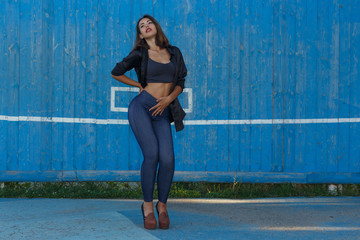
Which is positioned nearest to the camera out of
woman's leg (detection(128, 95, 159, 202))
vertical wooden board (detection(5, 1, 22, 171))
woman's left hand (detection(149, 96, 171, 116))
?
woman's leg (detection(128, 95, 159, 202))

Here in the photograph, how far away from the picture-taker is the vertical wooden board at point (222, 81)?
541 centimetres

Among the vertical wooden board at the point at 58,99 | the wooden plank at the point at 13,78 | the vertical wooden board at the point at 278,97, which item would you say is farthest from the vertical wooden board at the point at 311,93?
the wooden plank at the point at 13,78

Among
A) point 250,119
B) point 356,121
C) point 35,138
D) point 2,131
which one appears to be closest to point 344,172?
point 356,121

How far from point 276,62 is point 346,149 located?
4.55 ft

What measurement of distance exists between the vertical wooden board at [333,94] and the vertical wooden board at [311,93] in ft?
0.53

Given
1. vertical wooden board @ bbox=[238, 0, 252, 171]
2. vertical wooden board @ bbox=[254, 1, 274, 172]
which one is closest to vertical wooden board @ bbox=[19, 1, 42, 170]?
vertical wooden board @ bbox=[238, 0, 252, 171]

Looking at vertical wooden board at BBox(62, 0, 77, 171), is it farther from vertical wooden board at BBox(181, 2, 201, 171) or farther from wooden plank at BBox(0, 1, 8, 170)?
vertical wooden board at BBox(181, 2, 201, 171)

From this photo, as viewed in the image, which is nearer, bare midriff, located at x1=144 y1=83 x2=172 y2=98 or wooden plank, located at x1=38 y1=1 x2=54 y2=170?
bare midriff, located at x1=144 y1=83 x2=172 y2=98

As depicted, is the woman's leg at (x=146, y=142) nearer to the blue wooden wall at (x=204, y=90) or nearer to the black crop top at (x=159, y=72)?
the black crop top at (x=159, y=72)

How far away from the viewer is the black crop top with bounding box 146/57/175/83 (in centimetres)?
367

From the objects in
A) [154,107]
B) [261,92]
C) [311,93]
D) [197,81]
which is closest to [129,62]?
[154,107]

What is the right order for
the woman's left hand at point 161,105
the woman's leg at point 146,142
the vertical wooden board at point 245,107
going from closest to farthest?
the woman's leg at point 146,142
the woman's left hand at point 161,105
the vertical wooden board at point 245,107

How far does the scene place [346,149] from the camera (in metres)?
5.42

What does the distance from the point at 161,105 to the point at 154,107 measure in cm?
6
